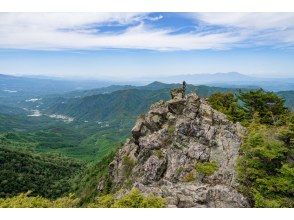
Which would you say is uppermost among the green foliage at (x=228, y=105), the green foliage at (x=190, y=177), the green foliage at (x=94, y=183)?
the green foliage at (x=228, y=105)

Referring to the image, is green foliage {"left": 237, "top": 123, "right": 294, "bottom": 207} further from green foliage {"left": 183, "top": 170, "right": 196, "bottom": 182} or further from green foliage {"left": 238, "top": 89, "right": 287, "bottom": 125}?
green foliage {"left": 238, "top": 89, "right": 287, "bottom": 125}

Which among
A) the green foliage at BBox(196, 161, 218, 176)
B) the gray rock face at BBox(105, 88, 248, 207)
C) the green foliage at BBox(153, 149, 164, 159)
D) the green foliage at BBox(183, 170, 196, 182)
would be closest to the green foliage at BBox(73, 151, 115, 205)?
the gray rock face at BBox(105, 88, 248, 207)

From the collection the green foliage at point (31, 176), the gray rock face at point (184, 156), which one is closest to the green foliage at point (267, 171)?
the gray rock face at point (184, 156)

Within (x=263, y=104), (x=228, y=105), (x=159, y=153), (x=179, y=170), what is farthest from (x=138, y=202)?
(x=263, y=104)

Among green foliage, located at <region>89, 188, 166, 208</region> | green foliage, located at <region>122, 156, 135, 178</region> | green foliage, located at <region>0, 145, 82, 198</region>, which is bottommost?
green foliage, located at <region>0, 145, 82, 198</region>

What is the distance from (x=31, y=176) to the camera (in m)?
92.4

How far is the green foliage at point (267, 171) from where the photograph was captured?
720 inches

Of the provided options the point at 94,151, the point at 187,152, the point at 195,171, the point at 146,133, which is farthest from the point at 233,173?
the point at 94,151

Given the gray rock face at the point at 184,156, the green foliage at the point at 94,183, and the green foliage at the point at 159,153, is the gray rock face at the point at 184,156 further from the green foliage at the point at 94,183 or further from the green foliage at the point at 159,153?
the green foliage at the point at 94,183

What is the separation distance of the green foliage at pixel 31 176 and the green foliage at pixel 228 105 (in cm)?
5594

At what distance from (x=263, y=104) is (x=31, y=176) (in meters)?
72.3

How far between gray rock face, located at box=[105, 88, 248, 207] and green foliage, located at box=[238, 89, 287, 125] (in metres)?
5.69

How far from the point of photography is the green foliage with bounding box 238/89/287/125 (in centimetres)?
3309
